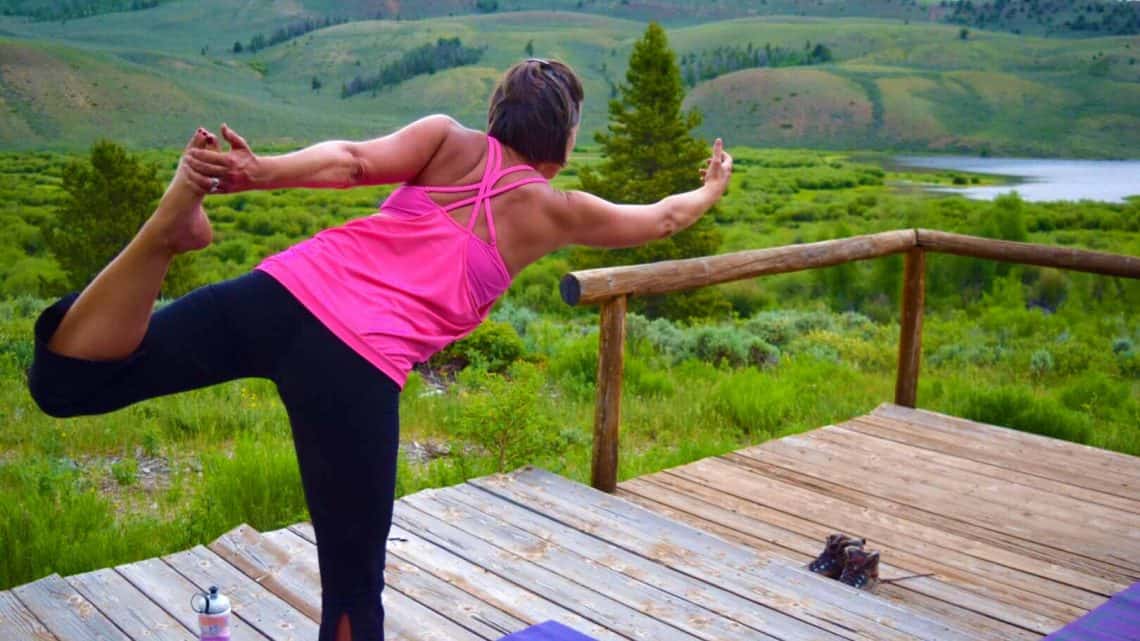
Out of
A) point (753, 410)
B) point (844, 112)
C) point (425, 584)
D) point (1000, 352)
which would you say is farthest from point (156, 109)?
point (425, 584)

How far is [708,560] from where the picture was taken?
139 inches

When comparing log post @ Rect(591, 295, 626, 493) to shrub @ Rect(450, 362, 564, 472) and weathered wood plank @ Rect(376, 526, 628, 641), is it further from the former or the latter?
weathered wood plank @ Rect(376, 526, 628, 641)

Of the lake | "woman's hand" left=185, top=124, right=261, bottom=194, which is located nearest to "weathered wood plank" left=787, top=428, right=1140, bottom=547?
"woman's hand" left=185, top=124, right=261, bottom=194

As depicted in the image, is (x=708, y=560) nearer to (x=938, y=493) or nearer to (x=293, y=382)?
(x=938, y=493)

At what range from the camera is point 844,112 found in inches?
2135

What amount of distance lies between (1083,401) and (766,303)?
16.4 metres

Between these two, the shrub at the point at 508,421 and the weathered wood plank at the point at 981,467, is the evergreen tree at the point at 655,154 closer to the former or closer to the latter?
the weathered wood plank at the point at 981,467

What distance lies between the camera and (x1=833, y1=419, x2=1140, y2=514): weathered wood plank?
4.51 metres

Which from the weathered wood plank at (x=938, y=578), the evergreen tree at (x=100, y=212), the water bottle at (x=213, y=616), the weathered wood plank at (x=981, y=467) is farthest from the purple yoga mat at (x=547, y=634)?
the evergreen tree at (x=100, y=212)

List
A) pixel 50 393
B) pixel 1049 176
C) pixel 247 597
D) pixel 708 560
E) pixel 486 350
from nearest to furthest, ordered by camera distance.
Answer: pixel 50 393 → pixel 247 597 → pixel 708 560 → pixel 486 350 → pixel 1049 176

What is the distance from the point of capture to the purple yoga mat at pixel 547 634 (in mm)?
2848

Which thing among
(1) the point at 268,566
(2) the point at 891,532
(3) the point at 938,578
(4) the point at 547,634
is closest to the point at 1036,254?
(2) the point at 891,532

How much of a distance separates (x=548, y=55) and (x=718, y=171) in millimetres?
55725

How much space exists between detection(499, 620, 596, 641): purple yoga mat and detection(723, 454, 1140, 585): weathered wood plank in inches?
72.1
